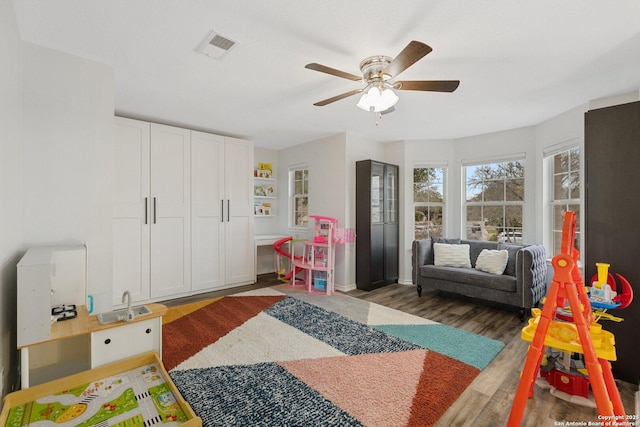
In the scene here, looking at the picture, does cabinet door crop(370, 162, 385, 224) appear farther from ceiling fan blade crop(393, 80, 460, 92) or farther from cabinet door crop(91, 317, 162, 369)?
cabinet door crop(91, 317, 162, 369)

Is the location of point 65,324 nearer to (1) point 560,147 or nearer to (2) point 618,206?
(2) point 618,206

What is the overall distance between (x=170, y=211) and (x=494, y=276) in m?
4.34

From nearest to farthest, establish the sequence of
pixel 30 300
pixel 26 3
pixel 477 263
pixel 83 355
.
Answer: pixel 30 300
pixel 26 3
pixel 83 355
pixel 477 263

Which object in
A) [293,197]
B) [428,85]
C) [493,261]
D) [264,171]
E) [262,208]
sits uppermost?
[428,85]

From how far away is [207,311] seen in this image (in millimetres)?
3518

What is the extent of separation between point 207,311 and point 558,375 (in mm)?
3385

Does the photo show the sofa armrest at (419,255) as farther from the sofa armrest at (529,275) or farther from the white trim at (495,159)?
the white trim at (495,159)

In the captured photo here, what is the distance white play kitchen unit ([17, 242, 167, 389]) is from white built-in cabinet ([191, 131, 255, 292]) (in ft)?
7.08

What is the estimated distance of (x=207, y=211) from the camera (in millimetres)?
4359

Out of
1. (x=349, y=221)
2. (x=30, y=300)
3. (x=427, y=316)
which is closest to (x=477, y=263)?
(x=427, y=316)

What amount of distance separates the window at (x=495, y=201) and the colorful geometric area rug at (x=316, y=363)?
2.23m

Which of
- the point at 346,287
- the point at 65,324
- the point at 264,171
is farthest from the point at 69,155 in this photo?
the point at 346,287

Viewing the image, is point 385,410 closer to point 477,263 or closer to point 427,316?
point 427,316

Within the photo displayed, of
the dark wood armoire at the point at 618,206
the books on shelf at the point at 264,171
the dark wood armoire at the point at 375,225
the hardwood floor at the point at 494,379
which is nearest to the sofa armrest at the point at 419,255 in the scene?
the hardwood floor at the point at 494,379
